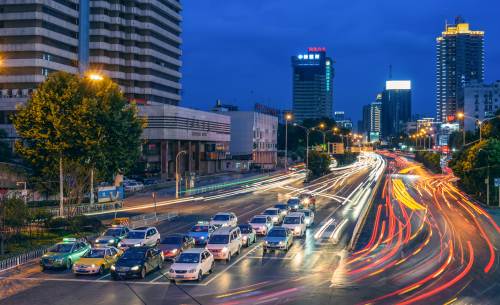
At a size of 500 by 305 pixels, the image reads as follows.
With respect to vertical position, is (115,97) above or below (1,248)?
above

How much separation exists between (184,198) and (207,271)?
147ft

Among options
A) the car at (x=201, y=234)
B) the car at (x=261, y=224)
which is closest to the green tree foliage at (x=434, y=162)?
the car at (x=261, y=224)

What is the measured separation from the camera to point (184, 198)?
242 ft

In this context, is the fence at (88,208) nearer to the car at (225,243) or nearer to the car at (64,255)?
the car at (64,255)

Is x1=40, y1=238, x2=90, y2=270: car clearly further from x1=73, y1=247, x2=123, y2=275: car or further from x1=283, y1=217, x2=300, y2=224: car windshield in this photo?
x1=283, y1=217, x2=300, y2=224: car windshield

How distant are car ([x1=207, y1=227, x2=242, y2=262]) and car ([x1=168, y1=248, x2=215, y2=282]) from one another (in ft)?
10.2

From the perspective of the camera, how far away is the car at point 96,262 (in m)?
29.3

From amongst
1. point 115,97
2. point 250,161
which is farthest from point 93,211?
point 250,161

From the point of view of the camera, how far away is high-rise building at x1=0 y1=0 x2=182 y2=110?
10044 cm

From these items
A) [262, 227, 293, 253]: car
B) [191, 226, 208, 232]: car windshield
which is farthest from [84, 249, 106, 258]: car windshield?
[262, 227, 293, 253]: car

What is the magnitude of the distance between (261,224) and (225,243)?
10.5 meters

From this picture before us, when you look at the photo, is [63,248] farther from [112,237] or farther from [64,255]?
[112,237]

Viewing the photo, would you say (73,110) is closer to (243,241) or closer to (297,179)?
(243,241)

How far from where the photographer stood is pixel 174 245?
34.0m
